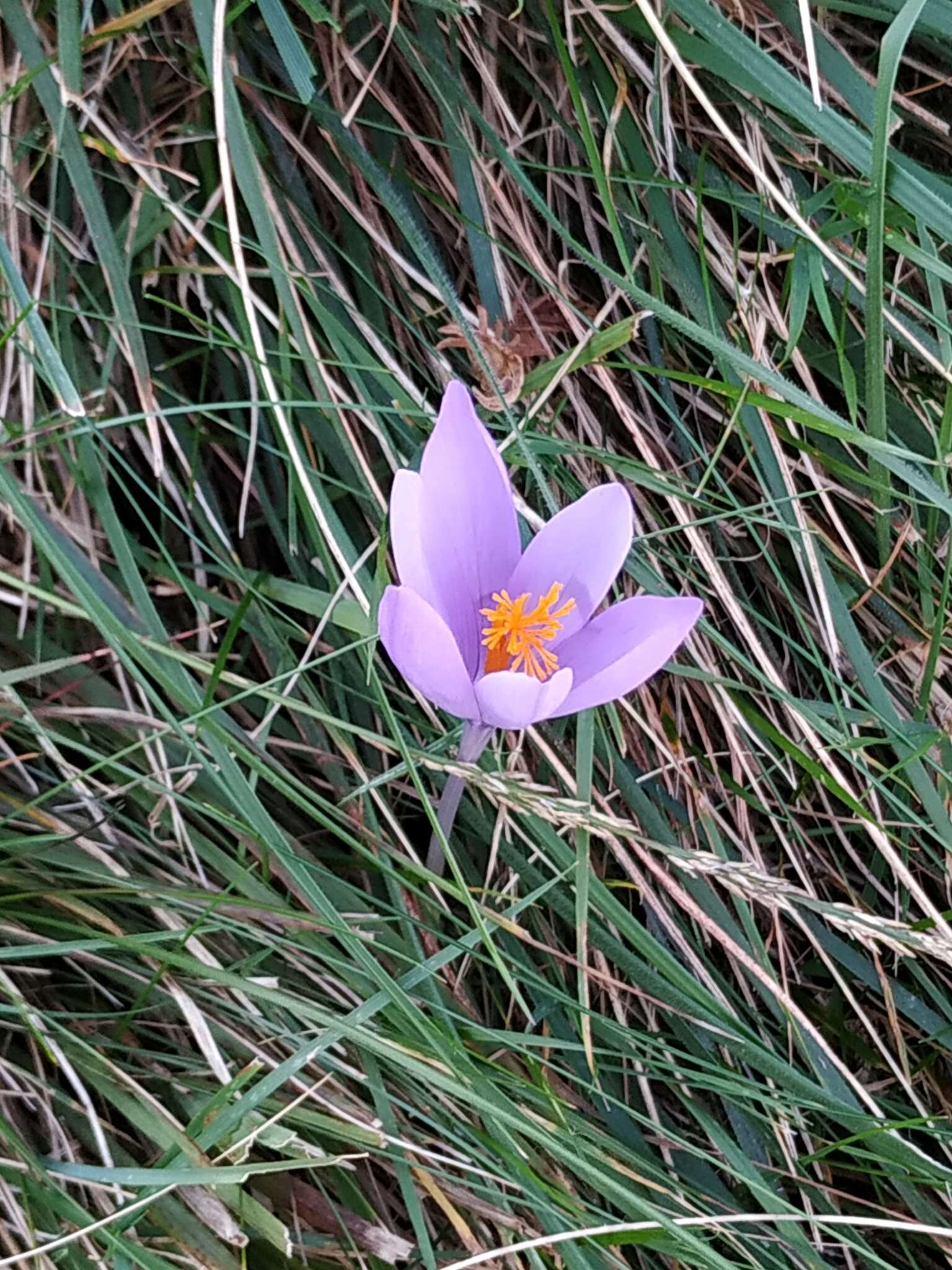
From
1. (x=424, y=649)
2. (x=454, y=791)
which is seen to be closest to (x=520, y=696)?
(x=424, y=649)

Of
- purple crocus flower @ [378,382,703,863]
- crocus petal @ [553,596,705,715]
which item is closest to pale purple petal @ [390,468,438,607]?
purple crocus flower @ [378,382,703,863]

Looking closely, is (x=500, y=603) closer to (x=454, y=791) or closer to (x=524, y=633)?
(x=524, y=633)

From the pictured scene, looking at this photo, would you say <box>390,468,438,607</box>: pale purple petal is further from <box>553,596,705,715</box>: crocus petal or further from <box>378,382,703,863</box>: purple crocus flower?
<box>553,596,705,715</box>: crocus petal

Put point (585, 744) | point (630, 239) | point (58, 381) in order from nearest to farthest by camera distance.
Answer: point (58, 381)
point (585, 744)
point (630, 239)

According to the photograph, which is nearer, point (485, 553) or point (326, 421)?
point (485, 553)

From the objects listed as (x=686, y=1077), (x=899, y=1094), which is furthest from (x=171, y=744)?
(x=899, y=1094)

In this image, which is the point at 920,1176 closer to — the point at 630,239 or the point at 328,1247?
the point at 328,1247

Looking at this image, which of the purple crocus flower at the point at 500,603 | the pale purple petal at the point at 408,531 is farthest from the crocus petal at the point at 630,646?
the pale purple petal at the point at 408,531
